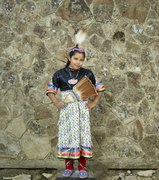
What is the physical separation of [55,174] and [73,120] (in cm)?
170

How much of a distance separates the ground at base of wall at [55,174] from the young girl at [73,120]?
4.26 ft

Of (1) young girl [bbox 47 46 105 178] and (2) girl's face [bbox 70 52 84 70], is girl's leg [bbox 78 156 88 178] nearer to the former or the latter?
(1) young girl [bbox 47 46 105 178]

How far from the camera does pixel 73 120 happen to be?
4.56 meters

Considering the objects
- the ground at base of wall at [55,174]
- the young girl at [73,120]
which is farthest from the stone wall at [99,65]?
the young girl at [73,120]

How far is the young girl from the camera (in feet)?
14.9

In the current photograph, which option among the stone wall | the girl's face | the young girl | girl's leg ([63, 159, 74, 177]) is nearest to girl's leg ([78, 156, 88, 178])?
the young girl

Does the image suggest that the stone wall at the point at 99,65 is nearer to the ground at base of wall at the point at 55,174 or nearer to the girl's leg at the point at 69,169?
the ground at base of wall at the point at 55,174

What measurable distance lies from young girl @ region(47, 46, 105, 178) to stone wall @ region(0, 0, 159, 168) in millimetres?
1415

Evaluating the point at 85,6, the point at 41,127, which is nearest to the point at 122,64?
the point at 85,6

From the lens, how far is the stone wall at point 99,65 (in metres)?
6.01

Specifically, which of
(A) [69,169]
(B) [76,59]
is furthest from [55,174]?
(B) [76,59]

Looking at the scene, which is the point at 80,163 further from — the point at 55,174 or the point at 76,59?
the point at 55,174

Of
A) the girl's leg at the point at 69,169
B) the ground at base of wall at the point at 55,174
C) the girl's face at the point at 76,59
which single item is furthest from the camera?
the ground at base of wall at the point at 55,174

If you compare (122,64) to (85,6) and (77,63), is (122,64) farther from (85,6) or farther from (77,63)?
(77,63)
